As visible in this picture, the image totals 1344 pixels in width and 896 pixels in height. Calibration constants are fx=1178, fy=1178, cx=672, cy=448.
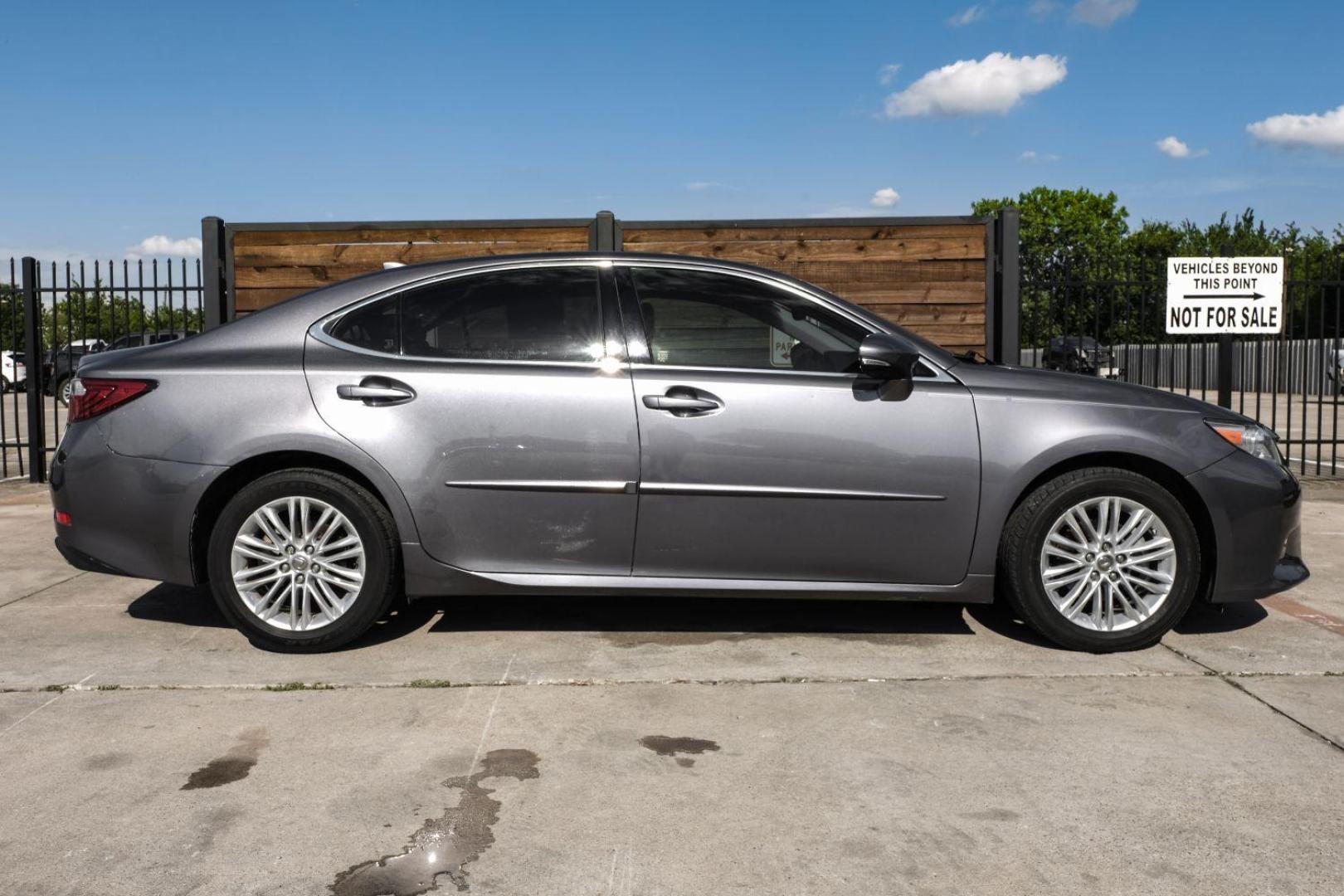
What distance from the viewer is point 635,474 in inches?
178

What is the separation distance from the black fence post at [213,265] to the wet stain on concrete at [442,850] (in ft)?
22.9

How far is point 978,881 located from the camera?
2.73m

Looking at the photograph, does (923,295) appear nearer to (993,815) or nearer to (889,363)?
(889,363)

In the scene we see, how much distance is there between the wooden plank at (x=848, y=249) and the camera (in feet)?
30.6

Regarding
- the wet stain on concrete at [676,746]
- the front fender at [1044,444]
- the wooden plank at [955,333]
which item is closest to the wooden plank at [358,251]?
the wooden plank at [955,333]

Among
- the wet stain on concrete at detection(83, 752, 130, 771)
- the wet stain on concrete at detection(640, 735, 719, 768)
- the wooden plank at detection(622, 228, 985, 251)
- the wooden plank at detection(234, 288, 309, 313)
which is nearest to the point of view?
the wet stain on concrete at detection(83, 752, 130, 771)

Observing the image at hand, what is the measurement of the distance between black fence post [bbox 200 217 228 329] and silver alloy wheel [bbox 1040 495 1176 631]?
7014 mm

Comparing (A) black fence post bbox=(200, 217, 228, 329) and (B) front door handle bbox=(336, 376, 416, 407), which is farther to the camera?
(A) black fence post bbox=(200, 217, 228, 329)

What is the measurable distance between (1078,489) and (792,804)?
206 centimetres

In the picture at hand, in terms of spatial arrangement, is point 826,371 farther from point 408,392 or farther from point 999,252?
point 999,252

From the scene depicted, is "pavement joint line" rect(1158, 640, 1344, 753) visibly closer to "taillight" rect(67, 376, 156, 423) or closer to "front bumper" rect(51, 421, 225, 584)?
"front bumper" rect(51, 421, 225, 584)

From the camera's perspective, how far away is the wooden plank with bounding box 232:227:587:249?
935 cm

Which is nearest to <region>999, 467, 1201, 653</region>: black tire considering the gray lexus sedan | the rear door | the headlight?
the gray lexus sedan

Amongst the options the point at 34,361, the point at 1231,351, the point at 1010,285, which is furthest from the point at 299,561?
the point at 1231,351
